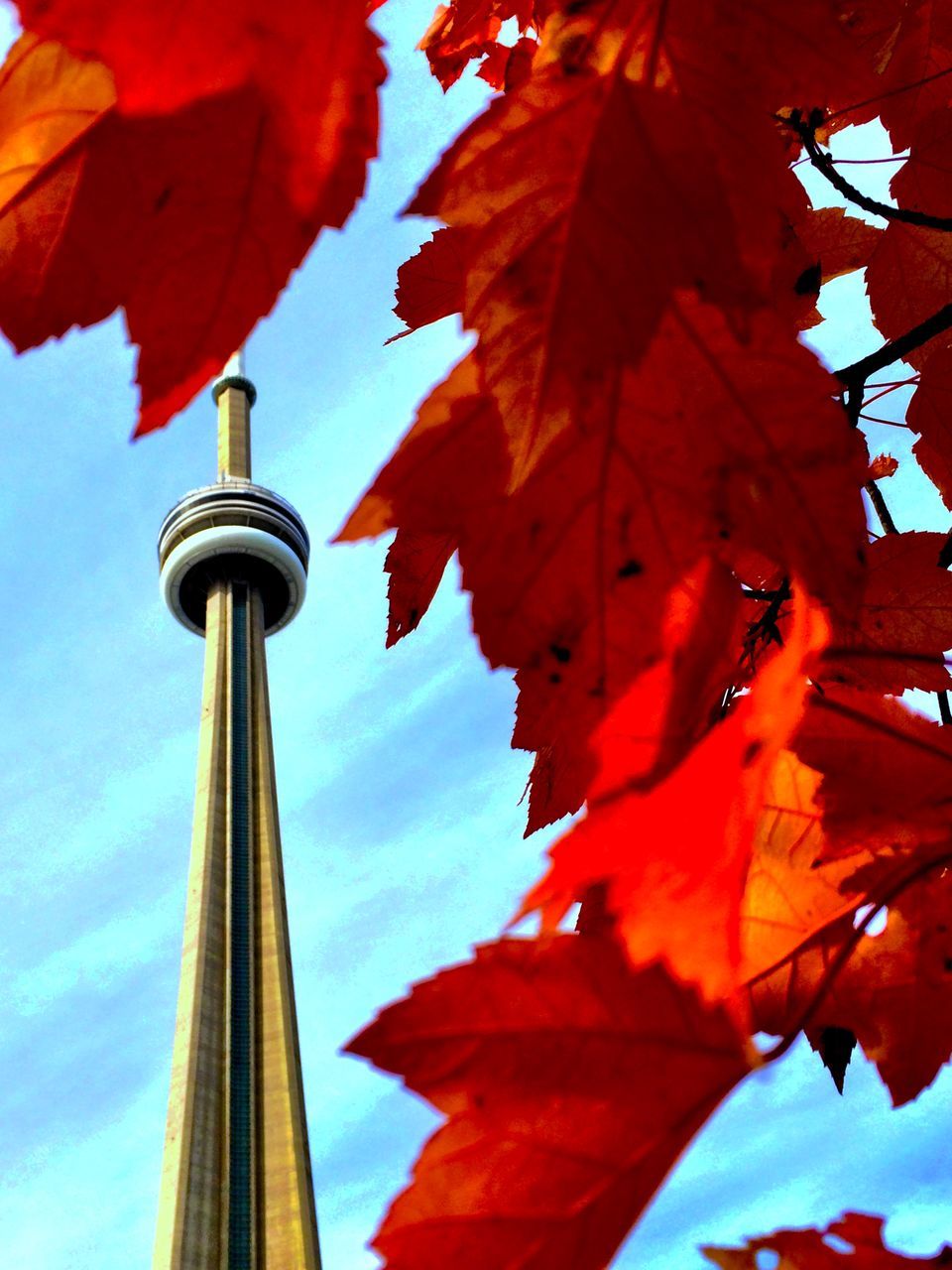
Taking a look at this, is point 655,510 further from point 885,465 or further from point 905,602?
point 885,465

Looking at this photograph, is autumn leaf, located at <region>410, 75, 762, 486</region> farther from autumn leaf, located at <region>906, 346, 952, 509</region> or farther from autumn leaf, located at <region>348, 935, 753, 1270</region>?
autumn leaf, located at <region>906, 346, 952, 509</region>

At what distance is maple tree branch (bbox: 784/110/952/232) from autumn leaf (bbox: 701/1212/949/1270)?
1.06ft

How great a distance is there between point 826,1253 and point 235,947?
486 inches

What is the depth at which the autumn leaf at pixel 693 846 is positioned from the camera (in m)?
0.22

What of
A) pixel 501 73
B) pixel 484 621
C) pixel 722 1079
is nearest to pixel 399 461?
pixel 484 621

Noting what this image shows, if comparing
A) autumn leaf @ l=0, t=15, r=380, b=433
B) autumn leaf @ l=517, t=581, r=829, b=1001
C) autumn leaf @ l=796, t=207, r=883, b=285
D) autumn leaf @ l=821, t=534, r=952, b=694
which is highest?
autumn leaf @ l=796, t=207, r=883, b=285

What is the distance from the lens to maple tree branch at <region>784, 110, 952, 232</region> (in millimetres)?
428

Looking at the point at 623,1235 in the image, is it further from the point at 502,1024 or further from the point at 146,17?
the point at 146,17

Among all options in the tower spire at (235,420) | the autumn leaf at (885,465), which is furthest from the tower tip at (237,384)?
the autumn leaf at (885,465)

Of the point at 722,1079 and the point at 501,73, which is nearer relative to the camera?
the point at 722,1079

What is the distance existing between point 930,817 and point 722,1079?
10cm

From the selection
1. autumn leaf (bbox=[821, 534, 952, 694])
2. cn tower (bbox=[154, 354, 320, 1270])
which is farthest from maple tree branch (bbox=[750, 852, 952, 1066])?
cn tower (bbox=[154, 354, 320, 1270])

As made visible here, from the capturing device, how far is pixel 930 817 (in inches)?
12.5

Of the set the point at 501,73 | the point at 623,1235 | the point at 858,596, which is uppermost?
the point at 501,73
